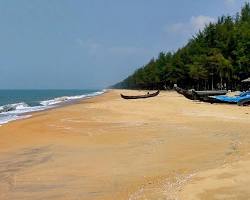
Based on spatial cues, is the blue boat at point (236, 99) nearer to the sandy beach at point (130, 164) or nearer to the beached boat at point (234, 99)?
the beached boat at point (234, 99)

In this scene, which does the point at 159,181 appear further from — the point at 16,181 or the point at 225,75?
the point at 225,75

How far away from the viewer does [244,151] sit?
13.3 metres

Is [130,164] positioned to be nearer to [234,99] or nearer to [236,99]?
[236,99]

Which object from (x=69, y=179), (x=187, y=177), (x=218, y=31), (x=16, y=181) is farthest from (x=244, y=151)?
(x=218, y=31)

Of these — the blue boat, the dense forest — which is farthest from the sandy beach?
the dense forest

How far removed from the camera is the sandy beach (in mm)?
9438

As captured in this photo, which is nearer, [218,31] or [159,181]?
[159,181]

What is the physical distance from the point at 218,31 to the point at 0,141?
6294 cm

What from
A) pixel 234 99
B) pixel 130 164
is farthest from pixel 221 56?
pixel 130 164

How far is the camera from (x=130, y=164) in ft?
41.7

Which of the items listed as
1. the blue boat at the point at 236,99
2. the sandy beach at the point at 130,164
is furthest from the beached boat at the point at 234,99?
the sandy beach at the point at 130,164

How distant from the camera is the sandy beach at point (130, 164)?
944 centimetres

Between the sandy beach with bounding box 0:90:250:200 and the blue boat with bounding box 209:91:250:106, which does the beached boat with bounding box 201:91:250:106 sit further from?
the sandy beach with bounding box 0:90:250:200

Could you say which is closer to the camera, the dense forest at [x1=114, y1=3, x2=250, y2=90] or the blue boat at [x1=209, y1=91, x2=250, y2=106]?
the blue boat at [x1=209, y1=91, x2=250, y2=106]
